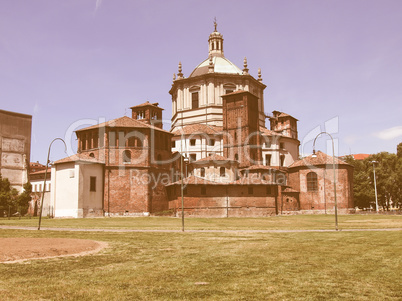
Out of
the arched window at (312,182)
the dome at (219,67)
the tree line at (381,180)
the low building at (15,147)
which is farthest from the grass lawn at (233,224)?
the dome at (219,67)

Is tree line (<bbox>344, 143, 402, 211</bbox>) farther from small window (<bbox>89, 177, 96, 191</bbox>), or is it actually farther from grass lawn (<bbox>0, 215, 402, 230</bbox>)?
small window (<bbox>89, 177, 96, 191</bbox>)

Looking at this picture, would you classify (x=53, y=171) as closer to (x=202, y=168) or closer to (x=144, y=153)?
(x=144, y=153)

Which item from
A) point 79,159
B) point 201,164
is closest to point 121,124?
point 79,159

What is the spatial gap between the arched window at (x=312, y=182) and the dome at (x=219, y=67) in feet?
77.8

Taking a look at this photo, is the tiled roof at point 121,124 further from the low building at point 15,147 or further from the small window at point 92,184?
the low building at point 15,147

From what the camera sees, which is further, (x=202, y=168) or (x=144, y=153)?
(x=202, y=168)

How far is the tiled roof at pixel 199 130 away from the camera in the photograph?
6806 cm

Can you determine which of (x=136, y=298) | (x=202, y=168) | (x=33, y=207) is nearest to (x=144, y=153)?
(x=202, y=168)

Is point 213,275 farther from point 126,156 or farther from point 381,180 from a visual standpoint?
point 381,180

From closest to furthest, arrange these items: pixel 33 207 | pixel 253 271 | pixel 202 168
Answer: pixel 253 271 < pixel 202 168 < pixel 33 207

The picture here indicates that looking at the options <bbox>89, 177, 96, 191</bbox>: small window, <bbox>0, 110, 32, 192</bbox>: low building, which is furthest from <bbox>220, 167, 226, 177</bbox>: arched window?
<bbox>0, 110, 32, 192</bbox>: low building

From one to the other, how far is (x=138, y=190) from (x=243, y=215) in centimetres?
1531

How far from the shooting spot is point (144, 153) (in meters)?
57.8

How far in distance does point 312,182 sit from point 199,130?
68.4ft
